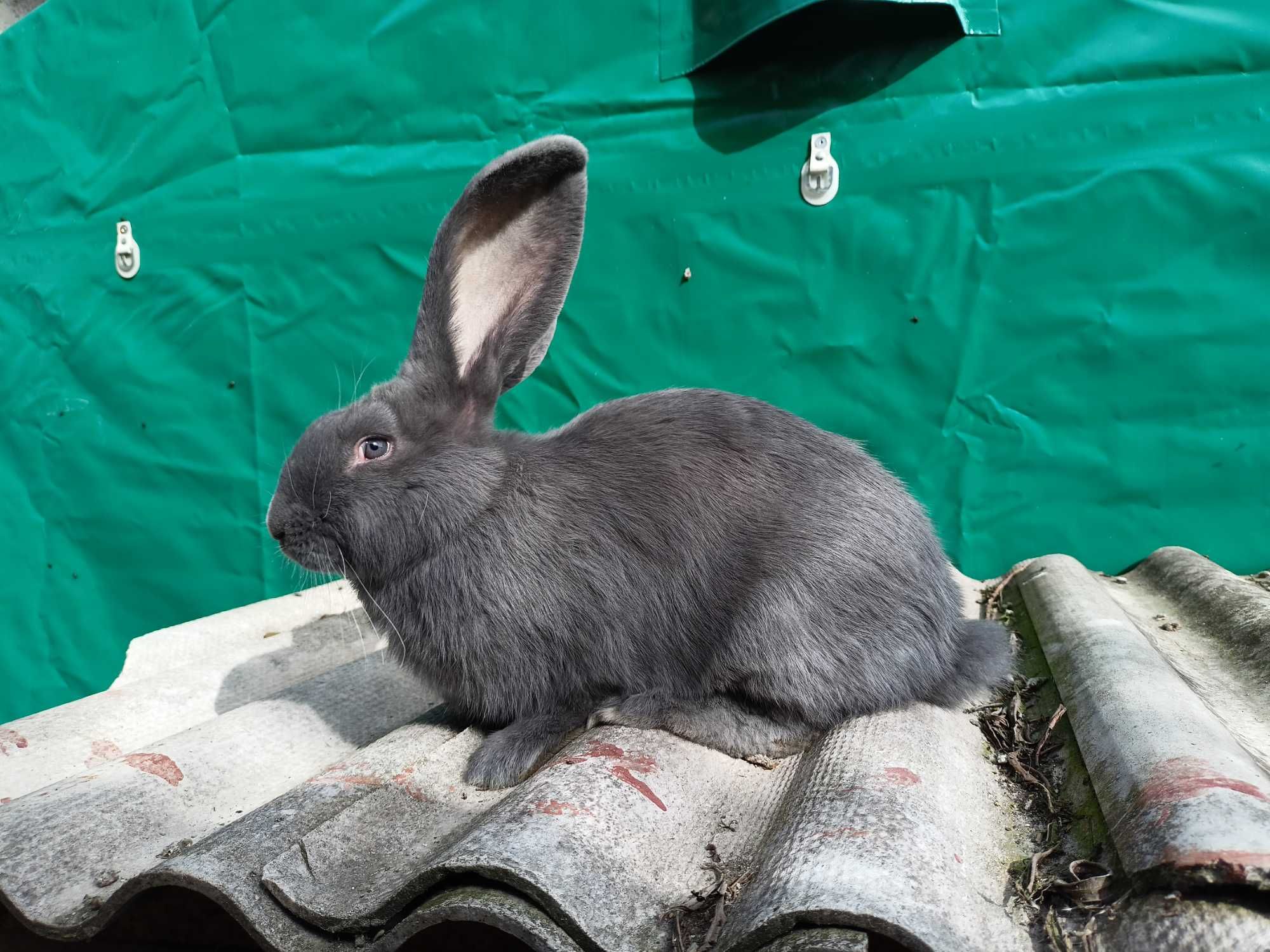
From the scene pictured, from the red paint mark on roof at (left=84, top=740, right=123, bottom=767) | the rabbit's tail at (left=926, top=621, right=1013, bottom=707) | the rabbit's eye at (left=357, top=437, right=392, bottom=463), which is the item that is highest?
the rabbit's eye at (left=357, top=437, right=392, bottom=463)

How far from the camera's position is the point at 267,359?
427 centimetres

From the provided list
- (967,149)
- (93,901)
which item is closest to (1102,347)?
(967,149)

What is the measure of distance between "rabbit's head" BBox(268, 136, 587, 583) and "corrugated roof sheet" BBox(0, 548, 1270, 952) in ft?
1.73

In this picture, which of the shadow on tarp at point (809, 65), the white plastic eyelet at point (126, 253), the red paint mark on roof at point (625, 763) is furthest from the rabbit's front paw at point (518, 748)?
the white plastic eyelet at point (126, 253)

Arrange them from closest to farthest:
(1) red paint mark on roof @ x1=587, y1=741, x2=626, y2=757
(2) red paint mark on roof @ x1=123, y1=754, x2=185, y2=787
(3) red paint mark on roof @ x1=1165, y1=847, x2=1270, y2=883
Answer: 1. (3) red paint mark on roof @ x1=1165, y1=847, x2=1270, y2=883
2. (1) red paint mark on roof @ x1=587, y1=741, x2=626, y2=757
3. (2) red paint mark on roof @ x1=123, y1=754, x2=185, y2=787

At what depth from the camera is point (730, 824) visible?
1.76m

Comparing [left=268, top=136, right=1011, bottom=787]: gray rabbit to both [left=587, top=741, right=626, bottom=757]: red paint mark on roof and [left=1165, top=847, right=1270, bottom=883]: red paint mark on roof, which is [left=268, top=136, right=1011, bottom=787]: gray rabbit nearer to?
[left=587, top=741, right=626, bottom=757]: red paint mark on roof

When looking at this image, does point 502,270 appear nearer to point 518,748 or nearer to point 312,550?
point 312,550

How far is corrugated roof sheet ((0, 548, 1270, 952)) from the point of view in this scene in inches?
47.9

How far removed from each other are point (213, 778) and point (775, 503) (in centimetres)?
150

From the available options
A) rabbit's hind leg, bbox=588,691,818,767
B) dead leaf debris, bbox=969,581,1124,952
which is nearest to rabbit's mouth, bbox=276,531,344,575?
rabbit's hind leg, bbox=588,691,818,767

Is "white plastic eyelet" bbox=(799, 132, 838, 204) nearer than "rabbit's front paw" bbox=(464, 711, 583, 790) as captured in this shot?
No

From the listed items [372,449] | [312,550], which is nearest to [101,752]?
[312,550]

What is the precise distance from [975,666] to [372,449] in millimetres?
1579
